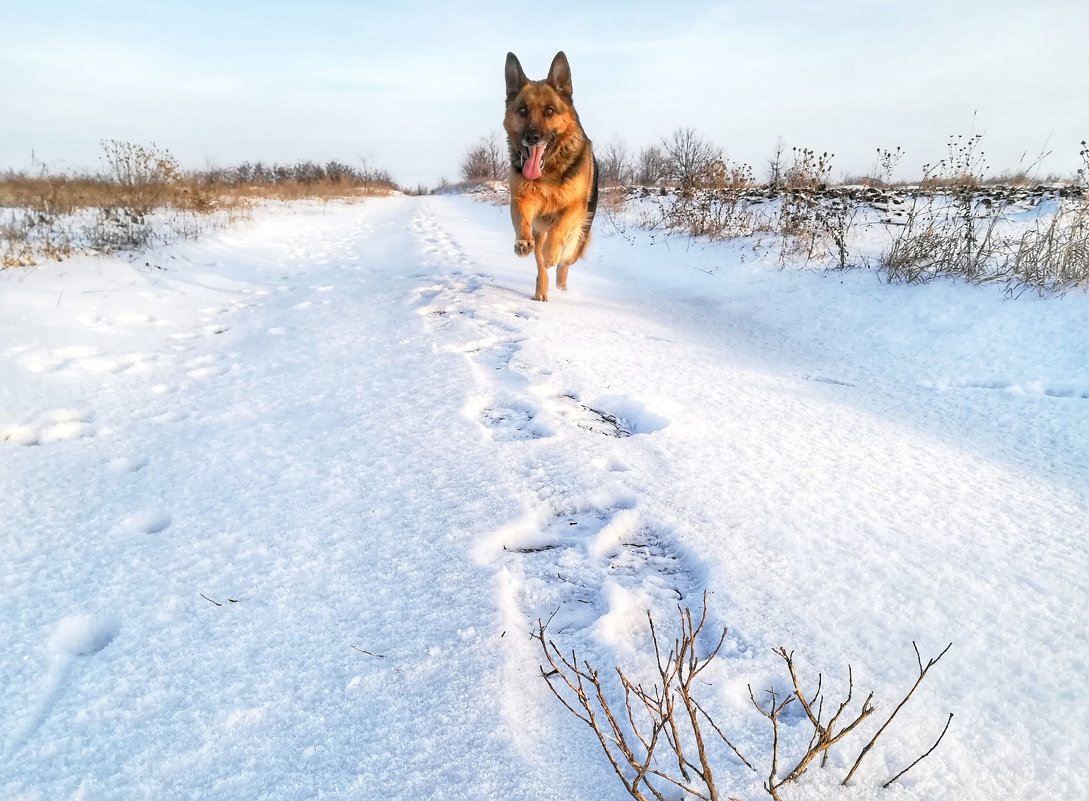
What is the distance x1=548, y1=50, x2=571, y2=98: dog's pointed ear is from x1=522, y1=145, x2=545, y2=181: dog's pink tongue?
742mm

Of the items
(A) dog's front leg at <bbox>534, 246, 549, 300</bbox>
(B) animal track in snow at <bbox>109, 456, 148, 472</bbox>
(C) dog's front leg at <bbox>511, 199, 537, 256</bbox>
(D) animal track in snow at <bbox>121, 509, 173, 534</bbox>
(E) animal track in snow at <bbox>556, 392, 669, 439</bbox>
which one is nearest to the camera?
(D) animal track in snow at <bbox>121, 509, 173, 534</bbox>

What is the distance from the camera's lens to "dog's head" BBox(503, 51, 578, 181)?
13.0 feet

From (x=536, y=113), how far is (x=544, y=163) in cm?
35

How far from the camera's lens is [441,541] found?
56.7 inches

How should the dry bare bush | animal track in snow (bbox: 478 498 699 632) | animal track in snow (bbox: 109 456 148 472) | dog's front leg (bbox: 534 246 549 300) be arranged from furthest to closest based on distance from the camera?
dog's front leg (bbox: 534 246 549 300) → animal track in snow (bbox: 109 456 148 472) → animal track in snow (bbox: 478 498 699 632) → the dry bare bush

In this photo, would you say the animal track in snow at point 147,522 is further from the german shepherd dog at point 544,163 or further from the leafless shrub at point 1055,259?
the leafless shrub at point 1055,259

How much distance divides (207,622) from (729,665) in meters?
1.08

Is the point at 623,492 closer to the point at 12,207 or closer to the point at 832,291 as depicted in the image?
the point at 832,291

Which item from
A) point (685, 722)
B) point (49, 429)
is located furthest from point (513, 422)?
point (49, 429)

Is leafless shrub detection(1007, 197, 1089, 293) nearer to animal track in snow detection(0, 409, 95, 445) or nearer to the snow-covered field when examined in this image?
the snow-covered field

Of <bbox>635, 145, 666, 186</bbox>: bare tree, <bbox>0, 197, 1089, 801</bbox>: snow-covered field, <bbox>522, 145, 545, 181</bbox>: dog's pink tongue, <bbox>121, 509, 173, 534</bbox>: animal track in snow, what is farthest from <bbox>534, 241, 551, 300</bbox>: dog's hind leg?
<bbox>635, 145, 666, 186</bbox>: bare tree

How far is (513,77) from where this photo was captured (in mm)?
4402

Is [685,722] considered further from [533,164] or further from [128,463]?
[533,164]

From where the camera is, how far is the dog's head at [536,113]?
397 cm
